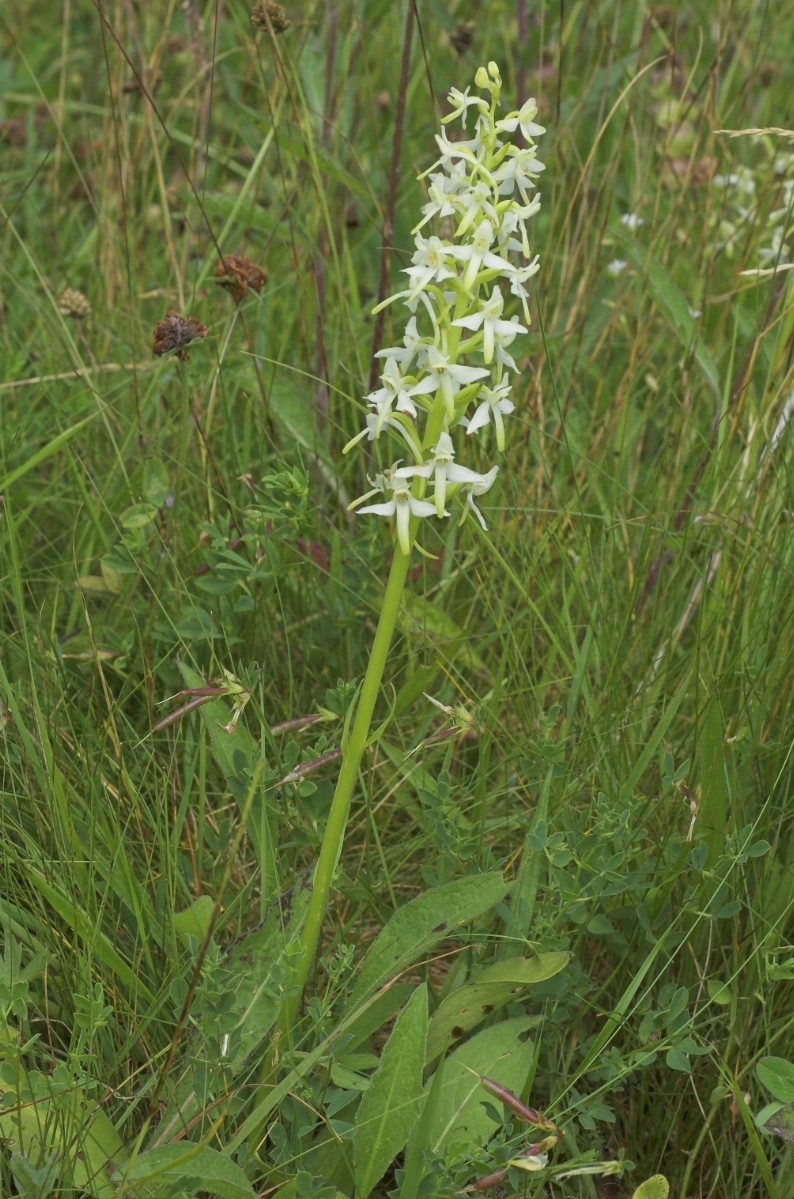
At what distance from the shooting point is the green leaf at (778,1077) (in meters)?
1.45

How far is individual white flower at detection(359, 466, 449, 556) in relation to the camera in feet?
4.21

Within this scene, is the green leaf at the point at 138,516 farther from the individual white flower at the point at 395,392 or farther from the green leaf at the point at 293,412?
the individual white flower at the point at 395,392

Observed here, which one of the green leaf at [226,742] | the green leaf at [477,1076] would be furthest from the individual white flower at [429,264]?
the green leaf at [477,1076]

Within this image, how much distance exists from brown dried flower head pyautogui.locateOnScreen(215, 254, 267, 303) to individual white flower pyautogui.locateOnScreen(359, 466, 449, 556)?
893 millimetres

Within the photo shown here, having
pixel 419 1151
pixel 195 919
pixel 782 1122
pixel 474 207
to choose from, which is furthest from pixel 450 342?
pixel 782 1122

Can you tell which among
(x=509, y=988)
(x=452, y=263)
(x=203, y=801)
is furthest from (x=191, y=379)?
(x=509, y=988)

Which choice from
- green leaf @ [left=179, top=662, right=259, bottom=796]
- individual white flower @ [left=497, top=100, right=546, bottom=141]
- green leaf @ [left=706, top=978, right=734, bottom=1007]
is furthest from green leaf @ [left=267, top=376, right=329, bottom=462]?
green leaf @ [left=706, top=978, right=734, bottom=1007]

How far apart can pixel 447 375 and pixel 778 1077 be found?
0.87 meters

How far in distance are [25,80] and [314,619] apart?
2618 mm

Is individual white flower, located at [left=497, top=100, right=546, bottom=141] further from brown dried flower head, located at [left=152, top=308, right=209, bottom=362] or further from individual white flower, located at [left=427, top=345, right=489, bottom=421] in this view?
brown dried flower head, located at [left=152, top=308, right=209, bottom=362]

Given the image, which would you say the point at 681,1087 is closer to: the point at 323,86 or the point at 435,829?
the point at 435,829

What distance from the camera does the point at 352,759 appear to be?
1.36 meters

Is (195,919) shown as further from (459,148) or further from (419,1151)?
(459,148)

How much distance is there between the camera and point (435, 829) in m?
1.65
